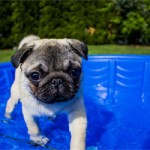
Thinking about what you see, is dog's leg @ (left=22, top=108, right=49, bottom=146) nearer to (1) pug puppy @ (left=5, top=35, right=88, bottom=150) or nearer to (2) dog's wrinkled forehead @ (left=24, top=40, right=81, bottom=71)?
(1) pug puppy @ (left=5, top=35, right=88, bottom=150)

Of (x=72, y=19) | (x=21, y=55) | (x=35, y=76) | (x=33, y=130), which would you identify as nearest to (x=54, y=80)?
(x=35, y=76)

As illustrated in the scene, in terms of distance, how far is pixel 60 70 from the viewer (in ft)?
12.3

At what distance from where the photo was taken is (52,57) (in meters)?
3.71

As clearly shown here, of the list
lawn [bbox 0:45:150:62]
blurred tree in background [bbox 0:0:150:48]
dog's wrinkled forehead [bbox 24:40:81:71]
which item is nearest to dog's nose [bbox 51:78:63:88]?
dog's wrinkled forehead [bbox 24:40:81:71]

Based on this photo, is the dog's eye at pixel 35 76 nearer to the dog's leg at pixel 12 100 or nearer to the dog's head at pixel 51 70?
the dog's head at pixel 51 70

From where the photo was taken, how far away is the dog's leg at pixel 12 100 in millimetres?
5180

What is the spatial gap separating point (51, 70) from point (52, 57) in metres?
A: 0.14

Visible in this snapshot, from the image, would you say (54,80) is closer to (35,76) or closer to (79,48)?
(35,76)

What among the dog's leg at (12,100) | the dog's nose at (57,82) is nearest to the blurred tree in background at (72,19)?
the dog's leg at (12,100)

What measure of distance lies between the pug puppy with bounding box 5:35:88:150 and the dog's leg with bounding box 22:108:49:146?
0.02 meters

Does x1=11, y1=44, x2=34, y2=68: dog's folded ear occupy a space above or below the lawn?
above

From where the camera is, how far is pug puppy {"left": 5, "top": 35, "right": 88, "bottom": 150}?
3701mm

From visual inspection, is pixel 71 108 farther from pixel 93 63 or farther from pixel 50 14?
pixel 50 14

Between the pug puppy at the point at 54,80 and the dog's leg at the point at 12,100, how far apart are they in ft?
3.04
